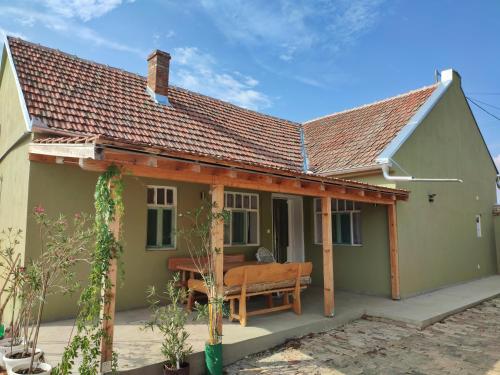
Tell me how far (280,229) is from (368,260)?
2.86m

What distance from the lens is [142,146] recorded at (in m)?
4.43

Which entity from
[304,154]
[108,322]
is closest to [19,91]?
[108,322]

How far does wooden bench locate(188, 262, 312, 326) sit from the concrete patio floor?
8.6 inches

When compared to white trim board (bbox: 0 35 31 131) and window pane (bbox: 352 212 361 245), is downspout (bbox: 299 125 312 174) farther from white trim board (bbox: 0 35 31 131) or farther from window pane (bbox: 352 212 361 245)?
white trim board (bbox: 0 35 31 131)

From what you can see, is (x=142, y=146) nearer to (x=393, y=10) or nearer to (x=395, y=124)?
(x=395, y=124)

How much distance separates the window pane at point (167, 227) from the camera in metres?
8.62

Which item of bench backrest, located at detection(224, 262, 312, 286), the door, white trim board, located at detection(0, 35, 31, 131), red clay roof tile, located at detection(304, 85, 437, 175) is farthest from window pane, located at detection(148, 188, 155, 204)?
red clay roof tile, located at detection(304, 85, 437, 175)

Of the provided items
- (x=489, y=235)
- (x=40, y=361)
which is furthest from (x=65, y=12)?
(x=489, y=235)

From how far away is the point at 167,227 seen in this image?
8.70 meters

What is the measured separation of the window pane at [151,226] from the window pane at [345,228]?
17.9ft

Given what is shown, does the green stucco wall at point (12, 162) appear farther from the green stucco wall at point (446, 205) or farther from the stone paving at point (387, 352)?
the green stucco wall at point (446, 205)

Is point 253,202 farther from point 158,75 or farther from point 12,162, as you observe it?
point 12,162

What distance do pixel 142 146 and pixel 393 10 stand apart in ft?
32.2

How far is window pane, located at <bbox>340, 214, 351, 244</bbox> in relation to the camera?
10.7 m
